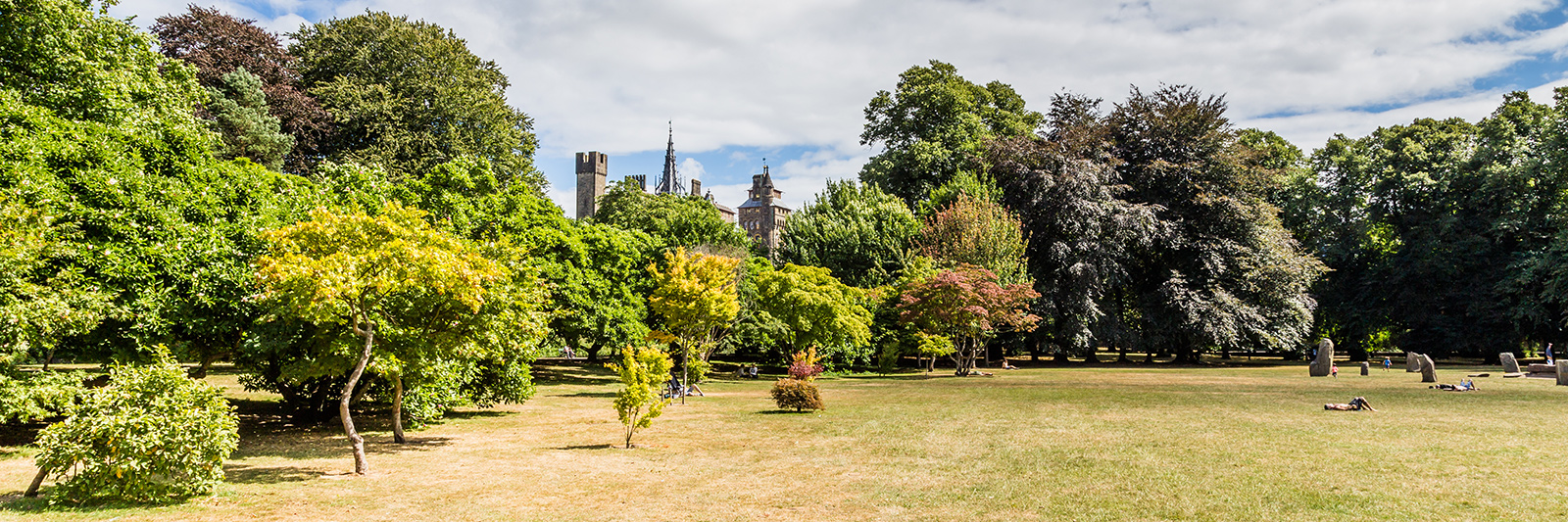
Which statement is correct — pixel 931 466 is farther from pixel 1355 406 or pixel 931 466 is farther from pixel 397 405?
pixel 1355 406

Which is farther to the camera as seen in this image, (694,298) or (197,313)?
(694,298)

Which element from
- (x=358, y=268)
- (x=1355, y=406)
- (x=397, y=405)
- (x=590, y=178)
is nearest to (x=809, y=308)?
(x=1355, y=406)

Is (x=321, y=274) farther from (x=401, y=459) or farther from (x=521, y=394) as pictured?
(x=521, y=394)

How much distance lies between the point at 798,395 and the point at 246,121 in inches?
831

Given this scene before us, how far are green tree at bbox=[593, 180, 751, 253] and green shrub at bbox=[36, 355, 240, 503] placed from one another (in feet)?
82.8

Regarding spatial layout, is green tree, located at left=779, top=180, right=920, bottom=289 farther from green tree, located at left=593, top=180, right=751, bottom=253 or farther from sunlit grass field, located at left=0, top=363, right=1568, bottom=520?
sunlit grass field, located at left=0, top=363, right=1568, bottom=520

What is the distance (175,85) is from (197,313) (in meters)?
10.7

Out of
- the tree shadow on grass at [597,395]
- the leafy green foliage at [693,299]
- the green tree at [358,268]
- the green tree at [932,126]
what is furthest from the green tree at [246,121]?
the green tree at [932,126]

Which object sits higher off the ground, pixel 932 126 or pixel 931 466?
pixel 932 126

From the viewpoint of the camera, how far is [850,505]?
8.43 metres

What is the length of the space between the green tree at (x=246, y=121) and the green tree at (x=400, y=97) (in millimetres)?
3215

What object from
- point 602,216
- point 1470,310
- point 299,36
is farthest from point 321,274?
point 1470,310

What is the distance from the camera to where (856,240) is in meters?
38.2

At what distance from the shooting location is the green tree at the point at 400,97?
3253cm
